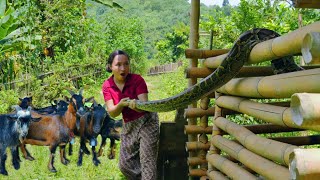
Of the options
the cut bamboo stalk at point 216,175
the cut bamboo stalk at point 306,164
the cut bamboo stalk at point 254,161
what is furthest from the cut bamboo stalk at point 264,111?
the cut bamboo stalk at point 216,175

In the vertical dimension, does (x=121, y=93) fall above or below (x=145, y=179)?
above

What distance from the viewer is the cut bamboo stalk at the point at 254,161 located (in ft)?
8.35

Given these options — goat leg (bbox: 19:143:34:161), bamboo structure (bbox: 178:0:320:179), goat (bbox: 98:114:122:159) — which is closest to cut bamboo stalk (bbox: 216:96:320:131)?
bamboo structure (bbox: 178:0:320:179)

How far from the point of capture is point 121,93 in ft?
15.6

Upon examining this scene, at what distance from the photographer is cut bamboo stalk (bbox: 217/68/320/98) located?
6.96ft

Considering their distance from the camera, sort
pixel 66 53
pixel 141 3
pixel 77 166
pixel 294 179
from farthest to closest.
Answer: pixel 141 3, pixel 66 53, pixel 77 166, pixel 294 179

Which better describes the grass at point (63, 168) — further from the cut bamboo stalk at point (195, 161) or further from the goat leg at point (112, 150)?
the cut bamboo stalk at point (195, 161)

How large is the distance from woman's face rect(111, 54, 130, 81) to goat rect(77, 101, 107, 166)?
1.74 metres

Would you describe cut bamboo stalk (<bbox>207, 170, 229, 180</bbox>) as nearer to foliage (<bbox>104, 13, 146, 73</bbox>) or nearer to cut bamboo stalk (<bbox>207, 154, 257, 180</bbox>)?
cut bamboo stalk (<bbox>207, 154, 257, 180</bbox>)

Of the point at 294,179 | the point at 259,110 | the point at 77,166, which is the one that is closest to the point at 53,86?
the point at 77,166

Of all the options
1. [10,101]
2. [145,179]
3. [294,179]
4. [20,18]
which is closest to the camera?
[294,179]

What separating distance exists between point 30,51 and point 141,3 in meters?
60.0

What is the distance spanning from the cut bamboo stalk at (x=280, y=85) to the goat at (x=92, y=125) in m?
2.82

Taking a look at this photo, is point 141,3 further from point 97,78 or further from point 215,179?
point 215,179
